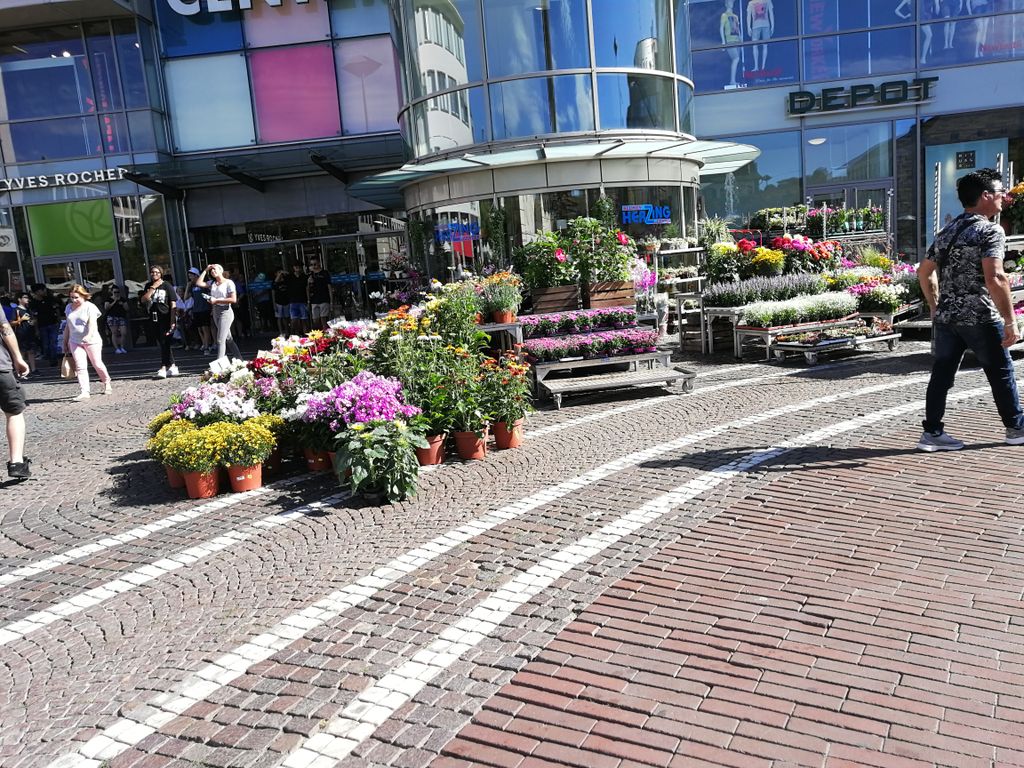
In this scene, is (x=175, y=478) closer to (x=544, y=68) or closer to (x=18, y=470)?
(x=18, y=470)

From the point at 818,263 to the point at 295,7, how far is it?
1638cm

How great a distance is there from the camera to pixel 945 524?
4.59 metres

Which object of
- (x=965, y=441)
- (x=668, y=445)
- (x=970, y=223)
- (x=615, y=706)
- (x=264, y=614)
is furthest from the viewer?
(x=668, y=445)

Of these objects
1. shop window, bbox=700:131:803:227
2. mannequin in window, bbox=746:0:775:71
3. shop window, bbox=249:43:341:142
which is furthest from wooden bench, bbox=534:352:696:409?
mannequin in window, bbox=746:0:775:71

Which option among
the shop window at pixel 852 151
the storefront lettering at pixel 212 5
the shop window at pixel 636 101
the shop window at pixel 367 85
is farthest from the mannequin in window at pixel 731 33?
the storefront lettering at pixel 212 5

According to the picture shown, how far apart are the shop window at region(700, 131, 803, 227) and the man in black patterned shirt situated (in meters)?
17.3

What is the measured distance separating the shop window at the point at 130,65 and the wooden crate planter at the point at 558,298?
658 inches

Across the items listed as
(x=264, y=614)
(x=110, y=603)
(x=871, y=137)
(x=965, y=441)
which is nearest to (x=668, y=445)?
(x=965, y=441)

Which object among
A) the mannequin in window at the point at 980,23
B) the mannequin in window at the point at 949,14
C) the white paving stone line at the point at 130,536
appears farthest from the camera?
the mannequin in window at the point at 949,14

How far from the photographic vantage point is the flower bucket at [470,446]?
7016 mm

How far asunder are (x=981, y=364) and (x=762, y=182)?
1802 cm

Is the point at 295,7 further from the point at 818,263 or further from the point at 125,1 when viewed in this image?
the point at 818,263

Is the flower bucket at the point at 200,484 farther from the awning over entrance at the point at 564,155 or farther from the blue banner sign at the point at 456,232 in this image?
the blue banner sign at the point at 456,232

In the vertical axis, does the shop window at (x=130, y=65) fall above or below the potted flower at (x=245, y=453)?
above
